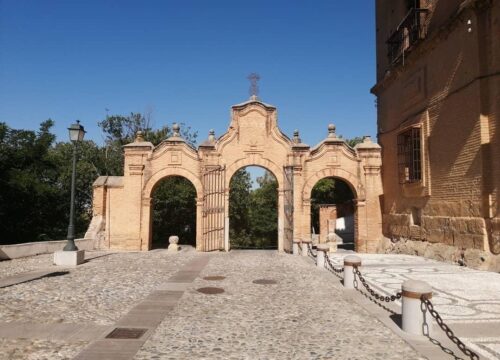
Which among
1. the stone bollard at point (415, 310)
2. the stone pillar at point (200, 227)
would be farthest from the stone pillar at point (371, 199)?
the stone bollard at point (415, 310)

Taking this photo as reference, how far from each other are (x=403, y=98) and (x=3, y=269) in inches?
652

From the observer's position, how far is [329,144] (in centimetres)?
1891

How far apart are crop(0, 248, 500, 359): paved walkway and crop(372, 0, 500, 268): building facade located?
232cm

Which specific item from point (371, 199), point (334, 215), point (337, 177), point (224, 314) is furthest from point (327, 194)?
point (224, 314)

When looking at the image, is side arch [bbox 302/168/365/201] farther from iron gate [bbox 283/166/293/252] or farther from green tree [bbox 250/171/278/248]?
green tree [bbox 250/171/278/248]

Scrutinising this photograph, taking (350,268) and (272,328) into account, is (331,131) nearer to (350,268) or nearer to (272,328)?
(350,268)

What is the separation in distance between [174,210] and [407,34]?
67.9ft

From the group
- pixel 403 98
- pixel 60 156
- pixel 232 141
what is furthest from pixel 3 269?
pixel 60 156

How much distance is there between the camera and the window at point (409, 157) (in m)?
15.5

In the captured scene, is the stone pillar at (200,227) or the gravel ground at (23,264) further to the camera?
the stone pillar at (200,227)

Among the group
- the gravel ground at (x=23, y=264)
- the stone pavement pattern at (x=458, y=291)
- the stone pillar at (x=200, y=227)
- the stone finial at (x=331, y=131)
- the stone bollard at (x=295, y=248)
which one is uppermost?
the stone finial at (x=331, y=131)

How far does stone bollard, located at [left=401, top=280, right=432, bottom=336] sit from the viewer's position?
537 centimetres

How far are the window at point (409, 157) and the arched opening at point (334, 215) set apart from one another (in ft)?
10.8

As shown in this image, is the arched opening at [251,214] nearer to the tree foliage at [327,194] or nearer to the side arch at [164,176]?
the tree foliage at [327,194]
